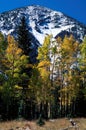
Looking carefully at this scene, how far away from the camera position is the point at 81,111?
182 feet

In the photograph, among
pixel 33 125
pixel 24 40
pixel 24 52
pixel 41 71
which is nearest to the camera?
pixel 33 125

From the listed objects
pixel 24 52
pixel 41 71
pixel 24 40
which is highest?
pixel 24 40

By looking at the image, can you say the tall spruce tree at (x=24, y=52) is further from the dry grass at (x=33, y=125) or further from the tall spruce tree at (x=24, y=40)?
the dry grass at (x=33, y=125)

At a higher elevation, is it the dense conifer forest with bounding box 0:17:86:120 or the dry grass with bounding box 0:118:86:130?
the dense conifer forest with bounding box 0:17:86:120

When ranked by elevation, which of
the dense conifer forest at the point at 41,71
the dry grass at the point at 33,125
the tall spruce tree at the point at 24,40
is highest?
the tall spruce tree at the point at 24,40

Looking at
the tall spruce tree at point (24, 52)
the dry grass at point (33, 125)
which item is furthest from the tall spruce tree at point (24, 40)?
the dry grass at point (33, 125)

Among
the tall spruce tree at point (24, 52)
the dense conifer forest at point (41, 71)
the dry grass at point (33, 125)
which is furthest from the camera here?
the tall spruce tree at point (24, 52)

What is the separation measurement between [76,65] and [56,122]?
46.5 ft

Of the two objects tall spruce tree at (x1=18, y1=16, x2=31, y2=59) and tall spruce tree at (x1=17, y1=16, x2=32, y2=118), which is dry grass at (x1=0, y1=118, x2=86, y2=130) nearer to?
tall spruce tree at (x1=17, y1=16, x2=32, y2=118)

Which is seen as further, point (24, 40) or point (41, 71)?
point (24, 40)

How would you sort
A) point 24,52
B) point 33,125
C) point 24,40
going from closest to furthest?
point 33,125
point 24,52
point 24,40

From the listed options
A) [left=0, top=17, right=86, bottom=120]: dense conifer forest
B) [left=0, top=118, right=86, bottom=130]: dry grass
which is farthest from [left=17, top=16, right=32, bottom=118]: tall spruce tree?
[left=0, top=118, right=86, bottom=130]: dry grass

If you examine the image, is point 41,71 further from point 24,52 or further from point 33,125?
point 33,125

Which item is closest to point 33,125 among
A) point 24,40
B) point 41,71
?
point 41,71
